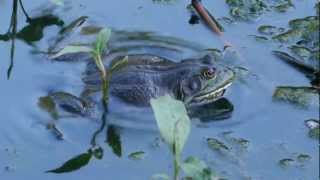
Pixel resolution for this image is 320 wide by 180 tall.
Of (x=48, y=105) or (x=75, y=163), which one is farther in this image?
(x=48, y=105)

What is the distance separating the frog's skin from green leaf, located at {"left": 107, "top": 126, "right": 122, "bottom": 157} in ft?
0.61

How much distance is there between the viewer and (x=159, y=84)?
11.9 feet

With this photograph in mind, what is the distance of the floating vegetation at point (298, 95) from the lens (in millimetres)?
3611

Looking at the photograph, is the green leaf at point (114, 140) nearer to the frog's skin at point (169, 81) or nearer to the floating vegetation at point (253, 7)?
the frog's skin at point (169, 81)

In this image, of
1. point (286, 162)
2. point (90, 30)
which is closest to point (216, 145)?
point (286, 162)

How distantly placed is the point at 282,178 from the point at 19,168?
39.5 inches

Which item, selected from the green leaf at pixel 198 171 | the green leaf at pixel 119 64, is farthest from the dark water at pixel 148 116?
the green leaf at pixel 198 171

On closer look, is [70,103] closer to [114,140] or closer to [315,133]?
[114,140]

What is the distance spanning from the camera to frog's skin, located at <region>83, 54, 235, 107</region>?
3588 millimetres

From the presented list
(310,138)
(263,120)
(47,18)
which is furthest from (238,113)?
(47,18)

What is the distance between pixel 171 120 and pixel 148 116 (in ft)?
3.43

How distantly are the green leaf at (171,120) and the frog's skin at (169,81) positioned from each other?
1078 mm

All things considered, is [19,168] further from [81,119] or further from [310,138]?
[310,138]

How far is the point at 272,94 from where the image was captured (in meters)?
3.66
